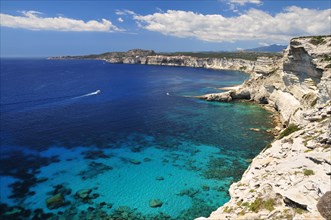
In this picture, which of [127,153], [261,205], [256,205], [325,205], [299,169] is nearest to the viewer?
[325,205]

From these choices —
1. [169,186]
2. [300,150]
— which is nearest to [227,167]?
[169,186]

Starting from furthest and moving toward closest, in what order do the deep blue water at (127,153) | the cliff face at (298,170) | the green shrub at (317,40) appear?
1. the green shrub at (317,40)
2. the deep blue water at (127,153)
3. the cliff face at (298,170)

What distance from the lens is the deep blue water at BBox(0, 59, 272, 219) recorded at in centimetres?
2830

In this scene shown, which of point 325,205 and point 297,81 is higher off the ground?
point 297,81

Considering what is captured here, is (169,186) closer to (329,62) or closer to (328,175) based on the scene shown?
(328,175)

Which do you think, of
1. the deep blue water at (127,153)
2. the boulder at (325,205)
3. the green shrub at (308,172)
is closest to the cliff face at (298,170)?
the green shrub at (308,172)

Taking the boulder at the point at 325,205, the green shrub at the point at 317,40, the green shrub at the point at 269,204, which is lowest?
the green shrub at the point at 269,204

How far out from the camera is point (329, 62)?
37.4 meters

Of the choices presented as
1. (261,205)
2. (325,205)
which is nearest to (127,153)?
(261,205)

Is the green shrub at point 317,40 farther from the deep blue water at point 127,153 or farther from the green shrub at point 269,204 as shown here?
the green shrub at point 269,204

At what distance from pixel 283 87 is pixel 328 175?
4600 centimetres

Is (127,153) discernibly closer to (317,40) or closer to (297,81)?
(297,81)

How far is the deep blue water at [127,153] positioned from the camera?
28297mm

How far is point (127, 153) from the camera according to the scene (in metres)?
40.4
